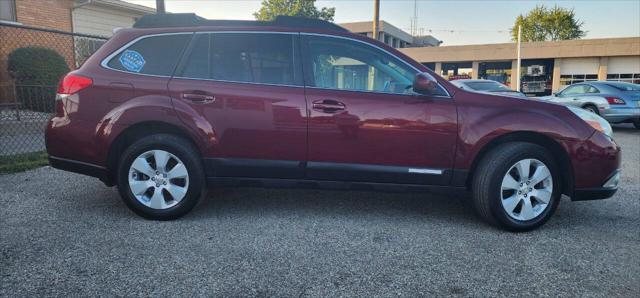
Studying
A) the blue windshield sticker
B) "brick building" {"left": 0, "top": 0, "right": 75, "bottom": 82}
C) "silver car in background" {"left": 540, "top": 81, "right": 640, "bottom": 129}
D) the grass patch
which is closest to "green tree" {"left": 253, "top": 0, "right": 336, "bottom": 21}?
"brick building" {"left": 0, "top": 0, "right": 75, "bottom": 82}

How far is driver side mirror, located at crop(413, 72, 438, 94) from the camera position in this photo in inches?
134

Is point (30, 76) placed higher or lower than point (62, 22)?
lower

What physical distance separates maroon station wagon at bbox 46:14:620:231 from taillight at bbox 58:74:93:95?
0.03 ft

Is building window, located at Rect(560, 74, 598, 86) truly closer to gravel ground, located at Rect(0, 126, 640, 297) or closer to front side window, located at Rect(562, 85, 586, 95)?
front side window, located at Rect(562, 85, 586, 95)

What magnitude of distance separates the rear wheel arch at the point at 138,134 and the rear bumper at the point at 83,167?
6cm

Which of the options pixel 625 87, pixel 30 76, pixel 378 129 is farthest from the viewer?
pixel 625 87

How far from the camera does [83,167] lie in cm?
372

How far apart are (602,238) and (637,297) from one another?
1.07m

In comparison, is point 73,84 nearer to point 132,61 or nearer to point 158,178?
point 132,61

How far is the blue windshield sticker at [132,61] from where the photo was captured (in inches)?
144

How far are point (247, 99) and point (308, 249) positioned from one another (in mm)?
1405

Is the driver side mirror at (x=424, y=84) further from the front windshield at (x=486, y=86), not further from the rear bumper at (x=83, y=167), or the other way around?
the front windshield at (x=486, y=86)

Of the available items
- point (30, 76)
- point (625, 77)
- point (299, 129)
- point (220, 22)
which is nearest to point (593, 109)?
point (299, 129)

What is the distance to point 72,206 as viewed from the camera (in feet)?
13.4
